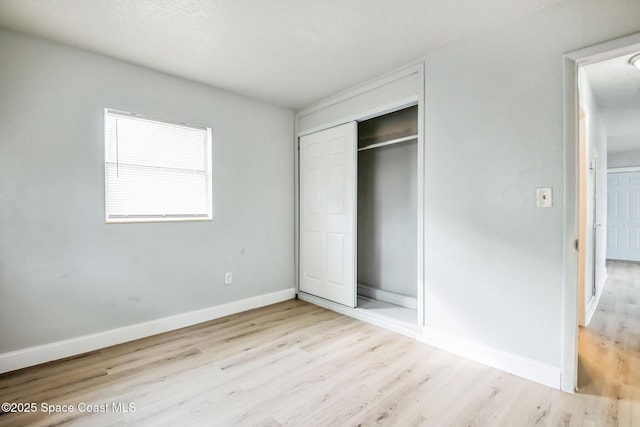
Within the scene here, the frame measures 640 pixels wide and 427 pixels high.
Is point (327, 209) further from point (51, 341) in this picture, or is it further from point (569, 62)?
point (51, 341)

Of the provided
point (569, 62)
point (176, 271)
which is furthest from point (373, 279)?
point (569, 62)

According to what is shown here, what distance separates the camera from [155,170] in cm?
294

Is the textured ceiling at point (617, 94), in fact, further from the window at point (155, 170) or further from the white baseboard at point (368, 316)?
the window at point (155, 170)

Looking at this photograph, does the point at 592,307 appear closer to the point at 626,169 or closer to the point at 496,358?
the point at 496,358

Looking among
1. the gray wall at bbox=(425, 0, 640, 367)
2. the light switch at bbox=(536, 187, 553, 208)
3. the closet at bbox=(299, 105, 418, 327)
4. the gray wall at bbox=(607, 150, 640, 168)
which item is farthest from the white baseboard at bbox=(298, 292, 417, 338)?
the gray wall at bbox=(607, 150, 640, 168)

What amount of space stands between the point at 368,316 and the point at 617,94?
154 inches

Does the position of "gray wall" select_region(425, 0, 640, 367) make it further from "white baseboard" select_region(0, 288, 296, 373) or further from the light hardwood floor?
"white baseboard" select_region(0, 288, 296, 373)

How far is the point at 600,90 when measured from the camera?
3.40 meters

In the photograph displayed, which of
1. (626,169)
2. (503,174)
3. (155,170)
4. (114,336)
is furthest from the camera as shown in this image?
(626,169)

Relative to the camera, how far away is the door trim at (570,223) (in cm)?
192

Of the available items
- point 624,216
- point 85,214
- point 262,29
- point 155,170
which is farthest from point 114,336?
point 624,216

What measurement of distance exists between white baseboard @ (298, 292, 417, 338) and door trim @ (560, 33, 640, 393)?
112 centimetres

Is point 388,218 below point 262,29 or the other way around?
below

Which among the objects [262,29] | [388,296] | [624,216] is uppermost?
[262,29]
